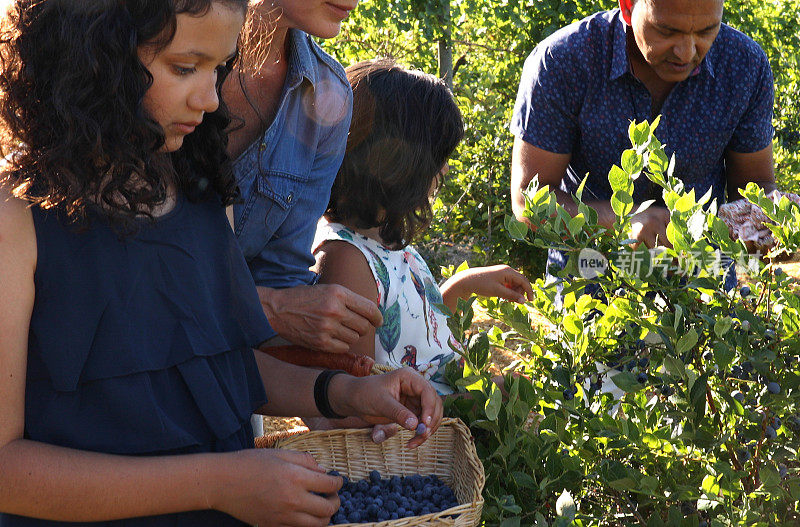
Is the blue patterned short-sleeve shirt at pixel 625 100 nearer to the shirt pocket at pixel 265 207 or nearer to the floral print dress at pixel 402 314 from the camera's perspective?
the floral print dress at pixel 402 314

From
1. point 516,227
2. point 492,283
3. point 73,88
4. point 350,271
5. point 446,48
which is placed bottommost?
point 446,48

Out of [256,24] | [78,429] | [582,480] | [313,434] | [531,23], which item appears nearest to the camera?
[78,429]

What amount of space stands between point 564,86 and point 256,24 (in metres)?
1.07

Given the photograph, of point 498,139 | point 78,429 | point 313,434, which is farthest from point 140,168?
point 498,139

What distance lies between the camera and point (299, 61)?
79.4 inches

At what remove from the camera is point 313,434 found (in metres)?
1.72

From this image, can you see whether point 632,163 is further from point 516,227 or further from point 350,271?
point 350,271

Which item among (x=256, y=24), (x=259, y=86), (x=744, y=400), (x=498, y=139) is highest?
(x=256, y=24)

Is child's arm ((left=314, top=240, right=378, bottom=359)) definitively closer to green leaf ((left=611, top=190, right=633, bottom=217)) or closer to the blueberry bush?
the blueberry bush

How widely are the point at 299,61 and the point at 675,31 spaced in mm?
1082

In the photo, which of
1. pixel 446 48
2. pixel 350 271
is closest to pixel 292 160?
pixel 350 271

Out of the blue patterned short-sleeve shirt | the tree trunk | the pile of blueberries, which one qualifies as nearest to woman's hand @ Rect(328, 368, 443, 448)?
the pile of blueberries

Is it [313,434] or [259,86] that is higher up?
[259,86]

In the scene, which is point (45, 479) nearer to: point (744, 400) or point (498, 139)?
point (744, 400)
